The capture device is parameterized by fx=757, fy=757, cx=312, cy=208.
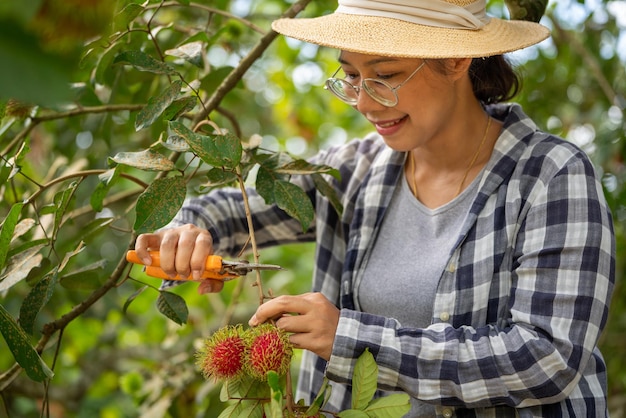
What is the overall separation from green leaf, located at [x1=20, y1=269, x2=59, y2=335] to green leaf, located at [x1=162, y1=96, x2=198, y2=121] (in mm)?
305

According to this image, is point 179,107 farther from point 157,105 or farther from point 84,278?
point 84,278

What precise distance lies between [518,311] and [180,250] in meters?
0.55

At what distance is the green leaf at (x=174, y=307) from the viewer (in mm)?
1313

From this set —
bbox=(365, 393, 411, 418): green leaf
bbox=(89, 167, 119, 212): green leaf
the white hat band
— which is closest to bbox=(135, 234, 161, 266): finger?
bbox=(89, 167, 119, 212): green leaf

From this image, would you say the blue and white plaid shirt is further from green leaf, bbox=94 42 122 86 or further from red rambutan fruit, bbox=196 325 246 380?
green leaf, bbox=94 42 122 86

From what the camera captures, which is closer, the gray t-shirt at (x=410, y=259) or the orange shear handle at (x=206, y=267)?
the orange shear handle at (x=206, y=267)

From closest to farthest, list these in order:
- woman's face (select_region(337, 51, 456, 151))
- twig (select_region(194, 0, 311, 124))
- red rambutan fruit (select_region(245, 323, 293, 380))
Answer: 1. red rambutan fruit (select_region(245, 323, 293, 380))
2. woman's face (select_region(337, 51, 456, 151))
3. twig (select_region(194, 0, 311, 124))

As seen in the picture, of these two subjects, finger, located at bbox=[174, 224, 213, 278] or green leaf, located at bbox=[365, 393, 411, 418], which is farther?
finger, located at bbox=[174, 224, 213, 278]

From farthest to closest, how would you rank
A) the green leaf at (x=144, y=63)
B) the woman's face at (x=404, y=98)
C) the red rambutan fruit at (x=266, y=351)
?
the woman's face at (x=404, y=98) → the green leaf at (x=144, y=63) → the red rambutan fruit at (x=266, y=351)

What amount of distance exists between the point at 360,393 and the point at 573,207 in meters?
0.48

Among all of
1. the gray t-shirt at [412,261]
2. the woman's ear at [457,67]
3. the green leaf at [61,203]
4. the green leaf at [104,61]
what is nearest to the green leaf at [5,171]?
the green leaf at [61,203]

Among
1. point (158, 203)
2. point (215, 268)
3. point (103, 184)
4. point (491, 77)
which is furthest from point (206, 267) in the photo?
point (491, 77)

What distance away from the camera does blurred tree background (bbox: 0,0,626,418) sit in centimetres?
118

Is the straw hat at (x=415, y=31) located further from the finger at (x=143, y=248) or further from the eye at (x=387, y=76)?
the finger at (x=143, y=248)
